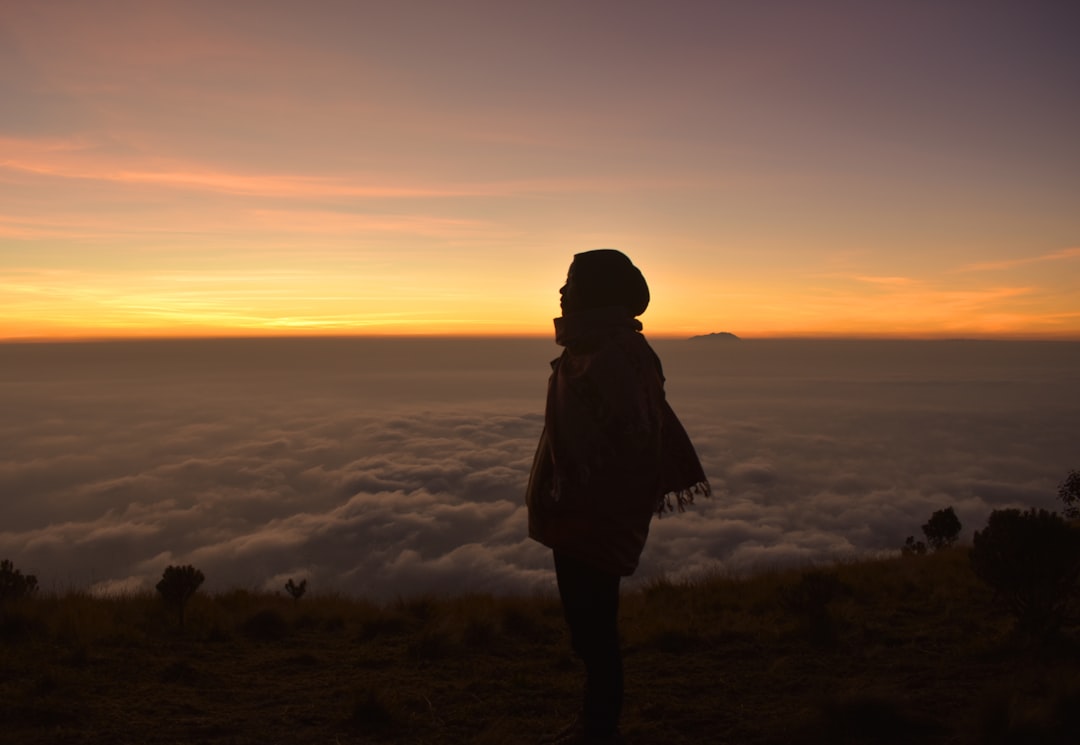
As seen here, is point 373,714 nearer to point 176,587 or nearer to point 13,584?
point 176,587

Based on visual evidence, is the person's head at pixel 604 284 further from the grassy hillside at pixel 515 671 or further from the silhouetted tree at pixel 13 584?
the silhouetted tree at pixel 13 584

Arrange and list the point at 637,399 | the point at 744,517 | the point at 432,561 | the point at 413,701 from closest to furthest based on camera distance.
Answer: the point at 637,399 → the point at 413,701 → the point at 432,561 → the point at 744,517

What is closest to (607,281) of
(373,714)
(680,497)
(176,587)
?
(680,497)

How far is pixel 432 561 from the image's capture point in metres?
70.1

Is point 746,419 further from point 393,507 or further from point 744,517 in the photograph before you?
point 393,507

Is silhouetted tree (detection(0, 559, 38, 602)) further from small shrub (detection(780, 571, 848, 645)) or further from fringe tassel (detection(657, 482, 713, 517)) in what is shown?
small shrub (detection(780, 571, 848, 645))

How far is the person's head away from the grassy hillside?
2.21 m

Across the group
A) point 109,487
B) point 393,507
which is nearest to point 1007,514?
point 393,507

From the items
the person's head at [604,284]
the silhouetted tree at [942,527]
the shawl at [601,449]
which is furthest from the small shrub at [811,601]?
the silhouetted tree at [942,527]

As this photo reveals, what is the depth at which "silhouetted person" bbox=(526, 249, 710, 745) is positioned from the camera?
284 centimetres

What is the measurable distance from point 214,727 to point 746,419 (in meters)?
180

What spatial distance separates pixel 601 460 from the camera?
2.83 metres

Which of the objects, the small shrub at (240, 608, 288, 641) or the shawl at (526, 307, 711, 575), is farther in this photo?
the small shrub at (240, 608, 288, 641)

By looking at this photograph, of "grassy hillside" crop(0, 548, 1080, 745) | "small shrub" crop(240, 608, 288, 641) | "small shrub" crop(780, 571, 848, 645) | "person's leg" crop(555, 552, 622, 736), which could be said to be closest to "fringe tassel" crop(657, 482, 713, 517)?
"person's leg" crop(555, 552, 622, 736)
